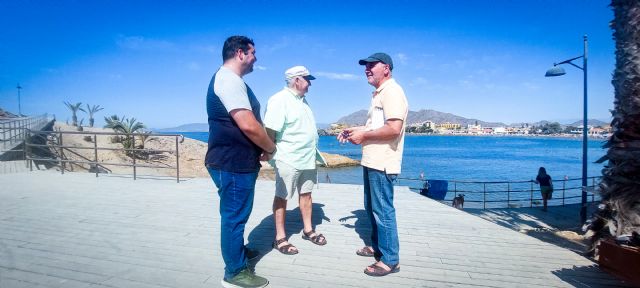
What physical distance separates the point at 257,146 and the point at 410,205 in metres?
3.43

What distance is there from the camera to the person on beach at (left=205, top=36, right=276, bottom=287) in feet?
6.97

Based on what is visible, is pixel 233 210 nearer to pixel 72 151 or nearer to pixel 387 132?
pixel 387 132

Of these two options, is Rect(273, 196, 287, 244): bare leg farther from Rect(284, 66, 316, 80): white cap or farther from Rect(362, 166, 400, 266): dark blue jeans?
Rect(284, 66, 316, 80): white cap

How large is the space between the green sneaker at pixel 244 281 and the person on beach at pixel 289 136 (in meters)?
0.66

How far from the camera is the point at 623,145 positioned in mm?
3521

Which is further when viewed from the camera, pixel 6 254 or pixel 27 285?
pixel 6 254

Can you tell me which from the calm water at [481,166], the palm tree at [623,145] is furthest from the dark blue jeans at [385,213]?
the calm water at [481,166]

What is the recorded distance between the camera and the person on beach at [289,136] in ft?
9.83

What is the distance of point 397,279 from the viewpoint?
2500mm

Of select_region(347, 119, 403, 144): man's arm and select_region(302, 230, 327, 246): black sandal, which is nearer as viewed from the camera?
select_region(347, 119, 403, 144): man's arm

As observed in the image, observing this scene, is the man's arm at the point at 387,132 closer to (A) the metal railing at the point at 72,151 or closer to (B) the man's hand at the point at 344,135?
(B) the man's hand at the point at 344,135

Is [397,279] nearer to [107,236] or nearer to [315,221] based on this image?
[315,221]

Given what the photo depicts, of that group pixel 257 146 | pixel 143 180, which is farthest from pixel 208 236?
pixel 143 180

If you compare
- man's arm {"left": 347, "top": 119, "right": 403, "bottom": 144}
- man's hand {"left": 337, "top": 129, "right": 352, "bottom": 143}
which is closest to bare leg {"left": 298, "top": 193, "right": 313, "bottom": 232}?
man's hand {"left": 337, "top": 129, "right": 352, "bottom": 143}
